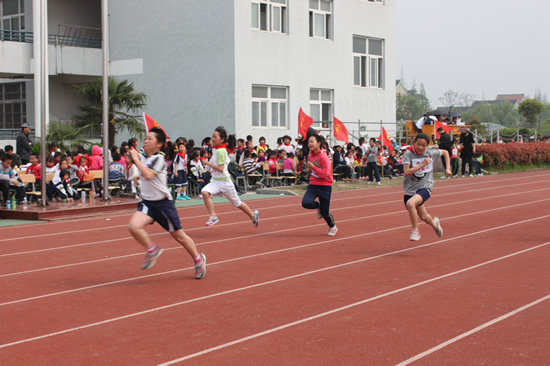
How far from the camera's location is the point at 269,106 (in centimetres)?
2966

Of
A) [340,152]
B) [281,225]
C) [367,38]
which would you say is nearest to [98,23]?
[367,38]

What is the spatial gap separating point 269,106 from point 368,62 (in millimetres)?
7015

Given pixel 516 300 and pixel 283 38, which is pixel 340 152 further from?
pixel 516 300

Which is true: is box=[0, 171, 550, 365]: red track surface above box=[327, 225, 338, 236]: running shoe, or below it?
below

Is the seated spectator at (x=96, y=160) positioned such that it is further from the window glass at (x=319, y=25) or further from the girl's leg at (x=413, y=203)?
the window glass at (x=319, y=25)

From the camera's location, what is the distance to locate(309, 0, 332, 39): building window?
31.3 m

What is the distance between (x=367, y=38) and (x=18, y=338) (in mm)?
29859

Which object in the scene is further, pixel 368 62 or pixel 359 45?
pixel 368 62

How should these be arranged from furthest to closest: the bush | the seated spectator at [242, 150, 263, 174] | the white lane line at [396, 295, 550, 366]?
the bush → the seated spectator at [242, 150, 263, 174] → the white lane line at [396, 295, 550, 366]

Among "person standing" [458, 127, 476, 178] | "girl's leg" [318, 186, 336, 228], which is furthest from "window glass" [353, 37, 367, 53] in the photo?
"girl's leg" [318, 186, 336, 228]

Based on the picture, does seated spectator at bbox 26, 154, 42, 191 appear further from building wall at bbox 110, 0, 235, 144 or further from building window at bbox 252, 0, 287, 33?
building window at bbox 252, 0, 287, 33

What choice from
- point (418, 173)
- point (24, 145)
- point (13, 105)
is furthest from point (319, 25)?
point (418, 173)

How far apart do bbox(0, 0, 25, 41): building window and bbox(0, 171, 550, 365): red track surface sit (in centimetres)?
2113

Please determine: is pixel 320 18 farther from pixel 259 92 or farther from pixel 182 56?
pixel 182 56
